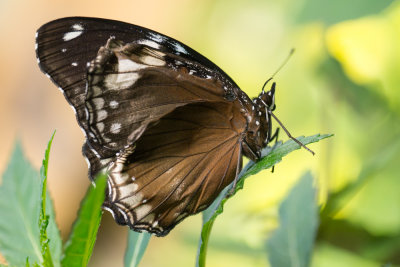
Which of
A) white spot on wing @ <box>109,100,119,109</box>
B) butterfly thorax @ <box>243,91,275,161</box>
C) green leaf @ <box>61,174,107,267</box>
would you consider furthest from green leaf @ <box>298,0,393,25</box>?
green leaf @ <box>61,174,107,267</box>

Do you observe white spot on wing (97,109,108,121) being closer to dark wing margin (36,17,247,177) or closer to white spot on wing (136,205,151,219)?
dark wing margin (36,17,247,177)

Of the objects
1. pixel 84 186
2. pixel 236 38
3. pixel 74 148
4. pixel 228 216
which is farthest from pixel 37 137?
pixel 228 216

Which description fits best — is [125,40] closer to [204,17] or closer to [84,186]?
[204,17]

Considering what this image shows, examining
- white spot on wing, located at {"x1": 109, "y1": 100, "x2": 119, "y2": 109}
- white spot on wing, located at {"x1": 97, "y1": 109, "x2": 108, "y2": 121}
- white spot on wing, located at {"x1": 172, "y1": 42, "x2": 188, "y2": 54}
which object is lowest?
white spot on wing, located at {"x1": 97, "y1": 109, "x2": 108, "y2": 121}

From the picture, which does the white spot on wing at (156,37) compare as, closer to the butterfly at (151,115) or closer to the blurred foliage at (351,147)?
the butterfly at (151,115)

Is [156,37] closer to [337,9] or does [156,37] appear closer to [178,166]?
[178,166]

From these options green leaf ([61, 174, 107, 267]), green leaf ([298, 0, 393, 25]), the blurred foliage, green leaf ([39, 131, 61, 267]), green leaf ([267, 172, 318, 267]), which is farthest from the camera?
green leaf ([298, 0, 393, 25])

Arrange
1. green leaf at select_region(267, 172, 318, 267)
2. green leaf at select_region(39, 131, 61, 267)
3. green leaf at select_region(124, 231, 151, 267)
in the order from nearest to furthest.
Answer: green leaf at select_region(39, 131, 61, 267)
green leaf at select_region(124, 231, 151, 267)
green leaf at select_region(267, 172, 318, 267)
